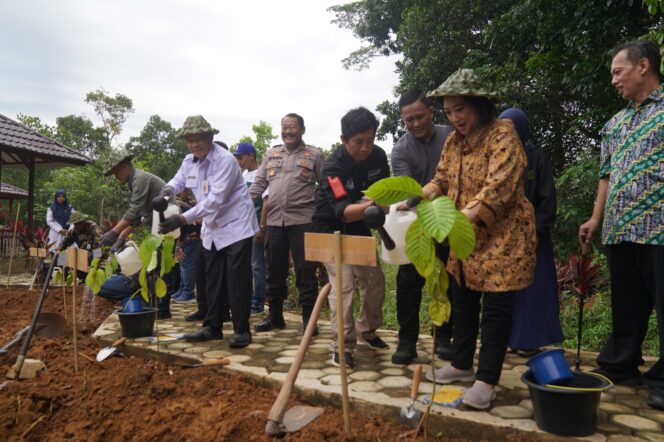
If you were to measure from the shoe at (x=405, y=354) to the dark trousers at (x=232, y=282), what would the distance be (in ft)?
4.06

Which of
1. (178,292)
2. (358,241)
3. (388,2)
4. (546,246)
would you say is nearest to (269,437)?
(358,241)

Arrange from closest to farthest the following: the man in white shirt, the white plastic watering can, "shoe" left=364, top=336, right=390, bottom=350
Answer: the white plastic watering can
"shoe" left=364, top=336, right=390, bottom=350
the man in white shirt

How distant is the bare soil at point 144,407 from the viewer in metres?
2.21

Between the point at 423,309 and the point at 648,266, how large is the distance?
126 inches

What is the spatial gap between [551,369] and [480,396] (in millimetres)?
352

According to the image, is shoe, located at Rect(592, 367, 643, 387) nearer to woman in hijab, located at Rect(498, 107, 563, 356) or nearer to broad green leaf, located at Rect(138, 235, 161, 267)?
woman in hijab, located at Rect(498, 107, 563, 356)

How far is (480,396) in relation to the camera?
2.26m

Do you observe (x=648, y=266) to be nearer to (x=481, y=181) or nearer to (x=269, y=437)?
(x=481, y=181)

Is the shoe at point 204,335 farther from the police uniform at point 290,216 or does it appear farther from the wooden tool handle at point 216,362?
the wooden tool handle at point 216,362

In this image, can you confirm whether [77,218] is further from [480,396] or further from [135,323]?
[480,396]

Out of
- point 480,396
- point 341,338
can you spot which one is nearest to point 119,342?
point 341,338

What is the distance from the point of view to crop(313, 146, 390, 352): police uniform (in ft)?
10.0

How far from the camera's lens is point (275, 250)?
4227mm

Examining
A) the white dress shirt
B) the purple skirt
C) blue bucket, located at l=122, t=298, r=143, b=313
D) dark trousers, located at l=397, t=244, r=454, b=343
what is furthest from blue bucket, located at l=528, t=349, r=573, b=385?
blue bucket, located at l=122, t=298, r=143, b=313
